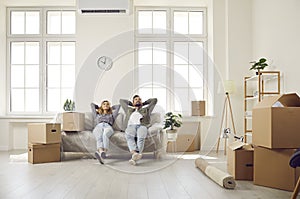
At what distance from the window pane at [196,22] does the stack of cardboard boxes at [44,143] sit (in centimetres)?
341

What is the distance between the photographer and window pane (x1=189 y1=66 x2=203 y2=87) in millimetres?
6973

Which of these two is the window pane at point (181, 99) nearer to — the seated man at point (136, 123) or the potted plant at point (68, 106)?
the seated man at point (136, 123)

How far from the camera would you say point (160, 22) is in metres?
Result: 7.11

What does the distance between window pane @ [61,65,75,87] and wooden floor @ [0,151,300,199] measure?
234 centimetres

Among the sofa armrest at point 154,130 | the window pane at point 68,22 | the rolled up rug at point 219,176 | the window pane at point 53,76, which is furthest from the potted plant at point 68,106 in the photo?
the rolled up rug at point 219,176

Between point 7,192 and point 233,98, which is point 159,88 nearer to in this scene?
point 233,98

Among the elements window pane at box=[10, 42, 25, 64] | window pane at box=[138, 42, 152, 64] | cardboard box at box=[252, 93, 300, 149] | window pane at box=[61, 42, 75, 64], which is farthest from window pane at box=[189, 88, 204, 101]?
cardboard box at box=[252, 93, 300, 149]

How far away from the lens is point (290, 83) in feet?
15.5

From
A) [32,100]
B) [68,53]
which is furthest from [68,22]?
[32,100]

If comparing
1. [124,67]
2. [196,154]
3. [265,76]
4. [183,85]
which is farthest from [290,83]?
[124,67]

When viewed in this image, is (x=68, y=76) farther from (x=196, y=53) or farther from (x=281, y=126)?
(x=281, y=126)

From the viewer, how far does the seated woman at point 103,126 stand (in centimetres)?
502

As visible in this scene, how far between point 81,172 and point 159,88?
315 cm

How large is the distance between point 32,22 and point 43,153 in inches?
125
